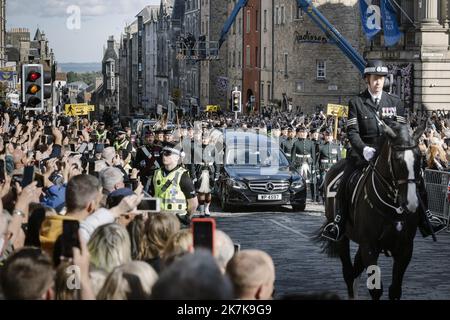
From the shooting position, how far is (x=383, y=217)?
12164 millimetres

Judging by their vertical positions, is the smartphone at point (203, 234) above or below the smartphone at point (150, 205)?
above

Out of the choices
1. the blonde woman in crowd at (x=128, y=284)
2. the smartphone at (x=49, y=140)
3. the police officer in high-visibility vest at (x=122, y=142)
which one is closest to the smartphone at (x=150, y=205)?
the blonde woman in crowd at (x=128, y=284)

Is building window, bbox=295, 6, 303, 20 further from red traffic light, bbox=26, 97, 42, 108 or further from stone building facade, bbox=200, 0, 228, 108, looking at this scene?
red traffic light, bbox=26, 97, 42, 108

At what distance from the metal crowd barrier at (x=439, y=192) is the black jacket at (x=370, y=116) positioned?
9.17 m

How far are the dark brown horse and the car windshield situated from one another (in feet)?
44.6

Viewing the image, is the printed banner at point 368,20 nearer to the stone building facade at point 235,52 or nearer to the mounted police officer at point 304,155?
the mounted police officer at point 304,155

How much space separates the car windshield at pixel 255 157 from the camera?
1045 inches

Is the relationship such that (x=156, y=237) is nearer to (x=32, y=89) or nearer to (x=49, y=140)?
(x=32, y=89)

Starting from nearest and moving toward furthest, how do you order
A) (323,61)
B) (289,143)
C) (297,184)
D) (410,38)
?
(297,184), (289,143), (410,38), (323,61)

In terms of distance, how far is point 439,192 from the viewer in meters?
23.2

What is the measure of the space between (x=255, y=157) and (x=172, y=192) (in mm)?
12739

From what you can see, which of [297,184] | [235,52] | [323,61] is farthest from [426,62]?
[235,52]

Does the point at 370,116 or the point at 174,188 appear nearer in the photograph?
the point at 370,116

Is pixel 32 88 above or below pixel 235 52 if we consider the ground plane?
below
